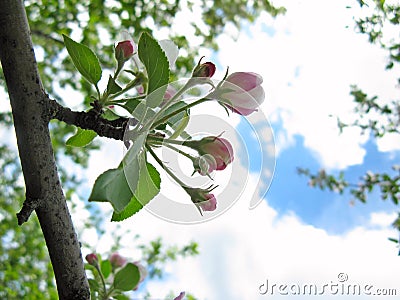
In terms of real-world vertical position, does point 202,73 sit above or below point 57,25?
below

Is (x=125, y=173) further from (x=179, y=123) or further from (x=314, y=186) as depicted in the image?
(x=314, y=186)

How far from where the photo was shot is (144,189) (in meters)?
0.46

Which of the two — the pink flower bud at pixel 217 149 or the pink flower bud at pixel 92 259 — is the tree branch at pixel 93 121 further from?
the pink flower bud at pixel 92 259

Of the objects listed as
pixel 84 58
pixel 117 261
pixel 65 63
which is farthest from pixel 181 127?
pixel 65 63

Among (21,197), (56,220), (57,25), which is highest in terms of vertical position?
(57,25)

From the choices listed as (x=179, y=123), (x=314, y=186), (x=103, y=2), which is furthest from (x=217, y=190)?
(x=314, y=186)

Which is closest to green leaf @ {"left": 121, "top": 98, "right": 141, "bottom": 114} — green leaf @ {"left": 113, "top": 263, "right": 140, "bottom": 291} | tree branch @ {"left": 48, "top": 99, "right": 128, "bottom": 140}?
tree branch @ {"left": 48, "top": 99, "right": 128, "bottom": 140}

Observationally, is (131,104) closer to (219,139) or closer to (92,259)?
(219,139)

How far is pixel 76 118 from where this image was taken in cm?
54

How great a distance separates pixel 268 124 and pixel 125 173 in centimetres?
14

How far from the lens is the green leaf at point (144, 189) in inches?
17.9

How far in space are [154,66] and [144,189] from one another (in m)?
0.11

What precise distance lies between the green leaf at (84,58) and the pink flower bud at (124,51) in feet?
0.14

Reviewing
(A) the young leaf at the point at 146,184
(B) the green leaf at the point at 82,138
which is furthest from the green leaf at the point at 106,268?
(A) the young leaf at the point at 146,184
